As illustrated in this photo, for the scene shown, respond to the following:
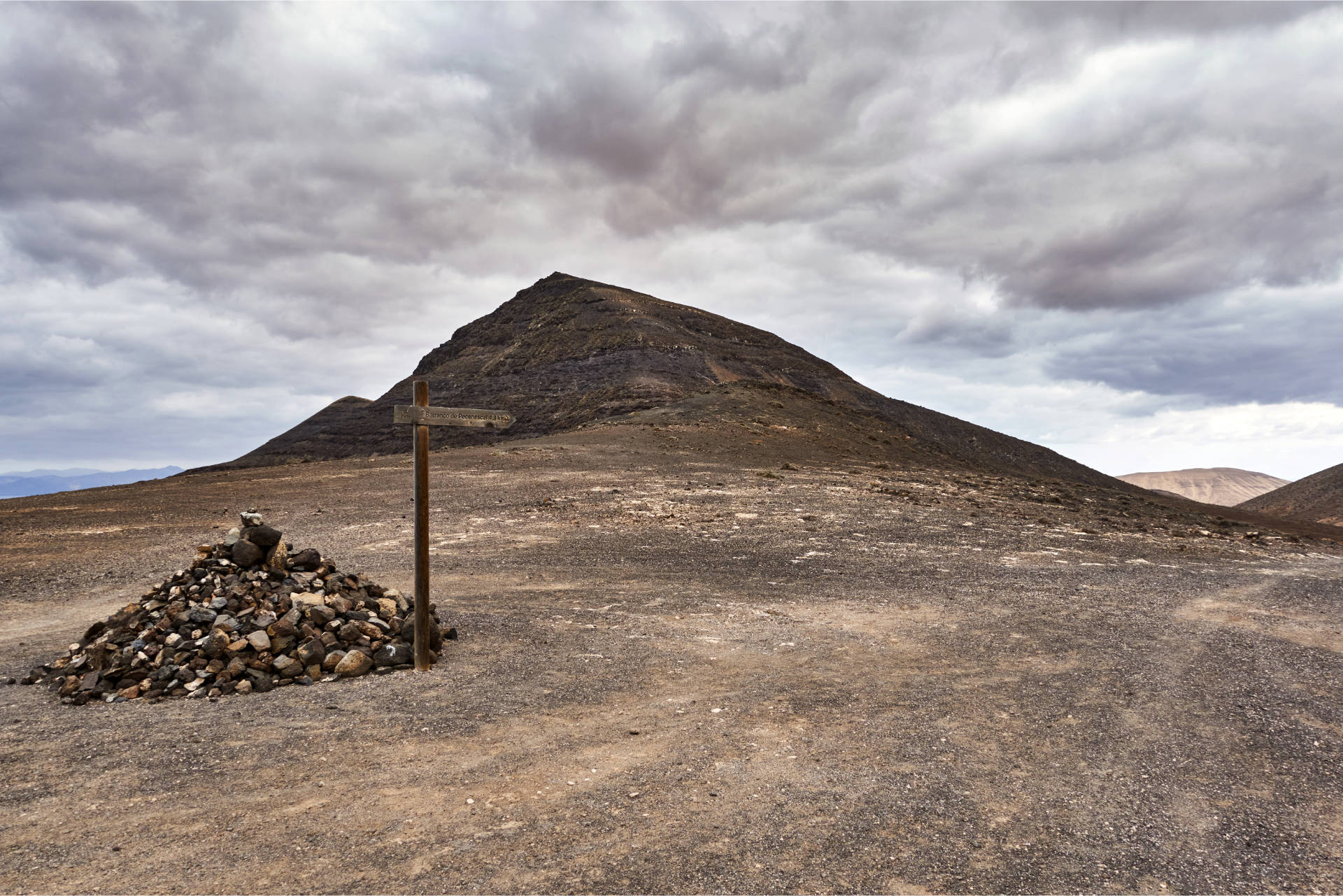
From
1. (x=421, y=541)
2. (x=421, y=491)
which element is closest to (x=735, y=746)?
(x=421, y=541)

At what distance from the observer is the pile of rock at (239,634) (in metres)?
7.84

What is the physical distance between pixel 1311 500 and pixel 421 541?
86035 mm

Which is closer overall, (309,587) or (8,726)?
(8,726)

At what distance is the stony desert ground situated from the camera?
14.8 ft

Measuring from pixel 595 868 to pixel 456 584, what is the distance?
385 inches

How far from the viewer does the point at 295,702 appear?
24.5 ft

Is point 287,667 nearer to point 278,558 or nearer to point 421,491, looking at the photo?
point 278,558

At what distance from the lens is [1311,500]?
67438 mm

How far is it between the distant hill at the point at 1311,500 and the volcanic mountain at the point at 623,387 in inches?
569

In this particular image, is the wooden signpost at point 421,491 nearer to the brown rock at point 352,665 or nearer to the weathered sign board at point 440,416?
the weathered sign board at point 440,416

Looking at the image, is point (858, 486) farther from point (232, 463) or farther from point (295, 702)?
point (232, 463)

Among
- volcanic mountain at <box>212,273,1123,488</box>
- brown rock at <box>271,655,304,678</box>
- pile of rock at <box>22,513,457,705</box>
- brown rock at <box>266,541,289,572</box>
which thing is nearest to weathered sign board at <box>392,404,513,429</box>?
brown rock at <box>266,541,289,572</box>

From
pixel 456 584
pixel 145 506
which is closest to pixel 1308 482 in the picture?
pixel 456 584

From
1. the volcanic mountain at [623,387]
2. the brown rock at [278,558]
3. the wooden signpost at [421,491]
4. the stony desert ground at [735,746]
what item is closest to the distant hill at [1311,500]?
the volcanic mountain at [623,387]
